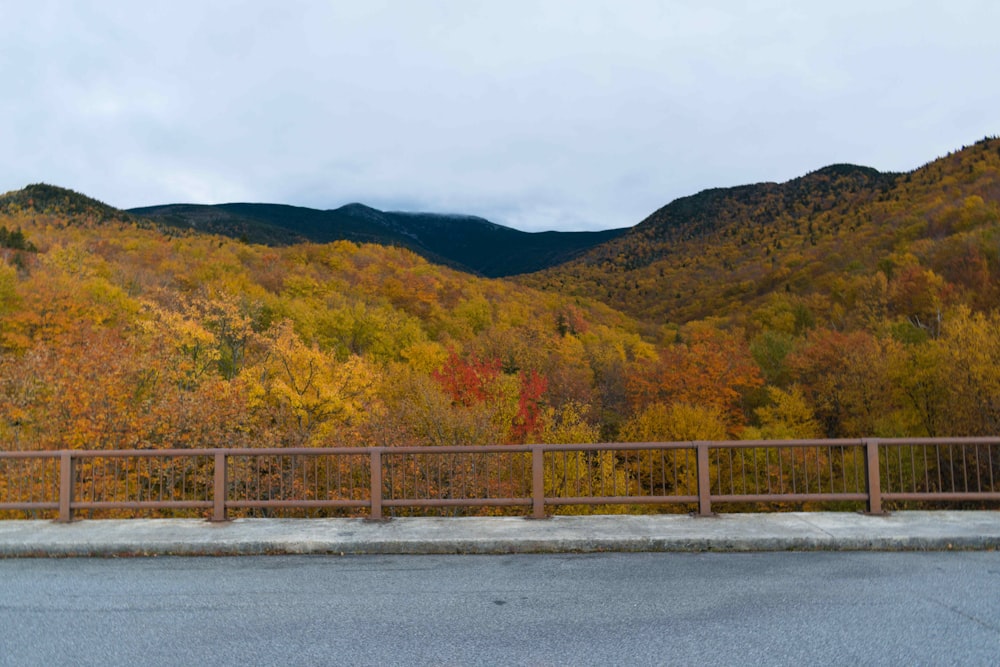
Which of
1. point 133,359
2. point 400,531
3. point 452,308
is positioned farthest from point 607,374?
point 400,531

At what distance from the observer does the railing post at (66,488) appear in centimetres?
964

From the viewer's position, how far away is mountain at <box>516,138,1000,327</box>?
→ 272 feet

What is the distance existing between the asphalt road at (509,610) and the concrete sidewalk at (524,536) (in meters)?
0.25

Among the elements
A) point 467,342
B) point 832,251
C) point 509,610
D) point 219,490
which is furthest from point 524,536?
point 832,251

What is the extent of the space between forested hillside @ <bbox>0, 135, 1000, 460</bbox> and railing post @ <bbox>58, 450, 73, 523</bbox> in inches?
776

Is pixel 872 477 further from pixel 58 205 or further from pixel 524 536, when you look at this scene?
pixel 58 205

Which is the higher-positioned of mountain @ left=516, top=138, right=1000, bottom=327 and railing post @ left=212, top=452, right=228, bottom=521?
mountain @ left=516, top=138, right=1000, bottom=327

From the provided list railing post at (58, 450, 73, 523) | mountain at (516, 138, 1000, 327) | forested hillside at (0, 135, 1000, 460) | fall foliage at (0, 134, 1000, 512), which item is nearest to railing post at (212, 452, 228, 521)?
railing post at (58, 450, 73, 523)

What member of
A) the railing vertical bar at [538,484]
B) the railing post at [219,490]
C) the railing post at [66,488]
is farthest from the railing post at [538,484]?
the railing post at [66,488]

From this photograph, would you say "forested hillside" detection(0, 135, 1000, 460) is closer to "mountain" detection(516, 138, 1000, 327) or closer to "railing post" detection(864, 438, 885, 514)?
"mountain" detection(516, 138, 1000, 327)

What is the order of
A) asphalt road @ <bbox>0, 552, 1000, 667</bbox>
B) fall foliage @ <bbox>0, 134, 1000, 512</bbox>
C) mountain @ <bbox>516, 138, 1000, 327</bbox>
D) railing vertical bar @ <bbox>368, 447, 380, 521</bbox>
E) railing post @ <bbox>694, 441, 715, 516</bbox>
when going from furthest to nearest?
mountain @ <bbox>516, 138, 1000, 327</bbox> → fall foliage @ <bbox>0, 134, 1000, 512</bbox> → railing post @ <bbox>694, 441, 715, 516</bbox> → railing vertical bar @ <bbox>368, 447, 380, 521</bbox> → asphalt road @ <bbox>0, 552, 1000, 667</bbox>

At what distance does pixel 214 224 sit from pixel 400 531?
7596 inches

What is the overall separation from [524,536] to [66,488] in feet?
21.2

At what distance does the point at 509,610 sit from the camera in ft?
19.6
